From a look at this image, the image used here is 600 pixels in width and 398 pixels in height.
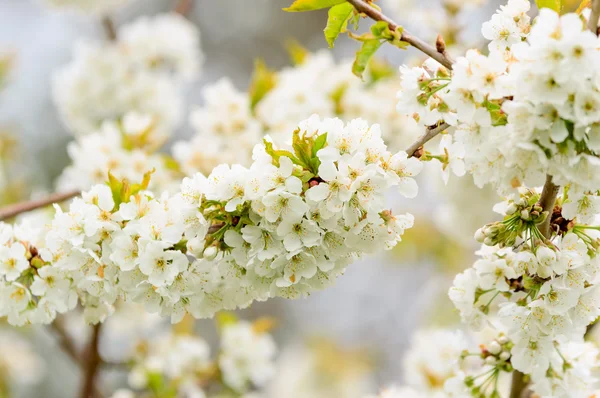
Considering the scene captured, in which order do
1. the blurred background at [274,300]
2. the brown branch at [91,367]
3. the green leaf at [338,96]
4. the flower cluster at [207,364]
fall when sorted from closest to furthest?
the brown branch at [91,367]
the flower cluster at [207,364]
the green leaf at [338,96]
the blurred background at [274,300]

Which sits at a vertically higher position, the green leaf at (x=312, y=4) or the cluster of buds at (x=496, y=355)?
the green leaf at (x=312, y=4)

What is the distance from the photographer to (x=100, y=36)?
594 centimetres

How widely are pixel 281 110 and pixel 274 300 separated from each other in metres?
3.43

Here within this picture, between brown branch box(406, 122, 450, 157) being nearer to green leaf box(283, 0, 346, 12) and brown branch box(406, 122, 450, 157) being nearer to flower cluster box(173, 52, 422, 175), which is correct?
green leaf box(283, 0, 346, 12)

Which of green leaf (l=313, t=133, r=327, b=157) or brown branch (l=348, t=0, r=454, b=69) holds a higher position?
brown branch (l=348, t=0, r=454, b=69)

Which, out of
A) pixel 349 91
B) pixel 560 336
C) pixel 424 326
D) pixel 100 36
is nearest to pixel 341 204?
pixel 560 336

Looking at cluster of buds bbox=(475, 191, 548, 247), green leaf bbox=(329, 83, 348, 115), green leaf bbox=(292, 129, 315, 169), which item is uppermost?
cluster of buds bbox=(475, 191, 548, 247)

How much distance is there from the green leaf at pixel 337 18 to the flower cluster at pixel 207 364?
1.56m

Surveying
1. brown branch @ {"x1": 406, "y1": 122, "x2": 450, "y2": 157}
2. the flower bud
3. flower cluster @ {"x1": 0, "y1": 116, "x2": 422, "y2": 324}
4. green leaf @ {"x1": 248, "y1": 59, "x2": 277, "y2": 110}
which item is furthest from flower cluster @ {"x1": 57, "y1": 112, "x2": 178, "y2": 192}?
brown branch @ {"x1": 406, "y1": 122, "x2": 450, "y2": 157}

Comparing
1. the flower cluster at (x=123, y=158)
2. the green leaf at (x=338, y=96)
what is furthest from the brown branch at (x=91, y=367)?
the green leaf at (x=338, y=96)

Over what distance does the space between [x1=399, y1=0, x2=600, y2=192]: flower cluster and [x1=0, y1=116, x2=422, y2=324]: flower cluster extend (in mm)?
111

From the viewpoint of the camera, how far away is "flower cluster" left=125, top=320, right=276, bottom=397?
8.14ft

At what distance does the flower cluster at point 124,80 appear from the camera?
297 cm

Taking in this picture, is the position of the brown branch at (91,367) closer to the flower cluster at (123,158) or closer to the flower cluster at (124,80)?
the flower cluster at (123,158)
